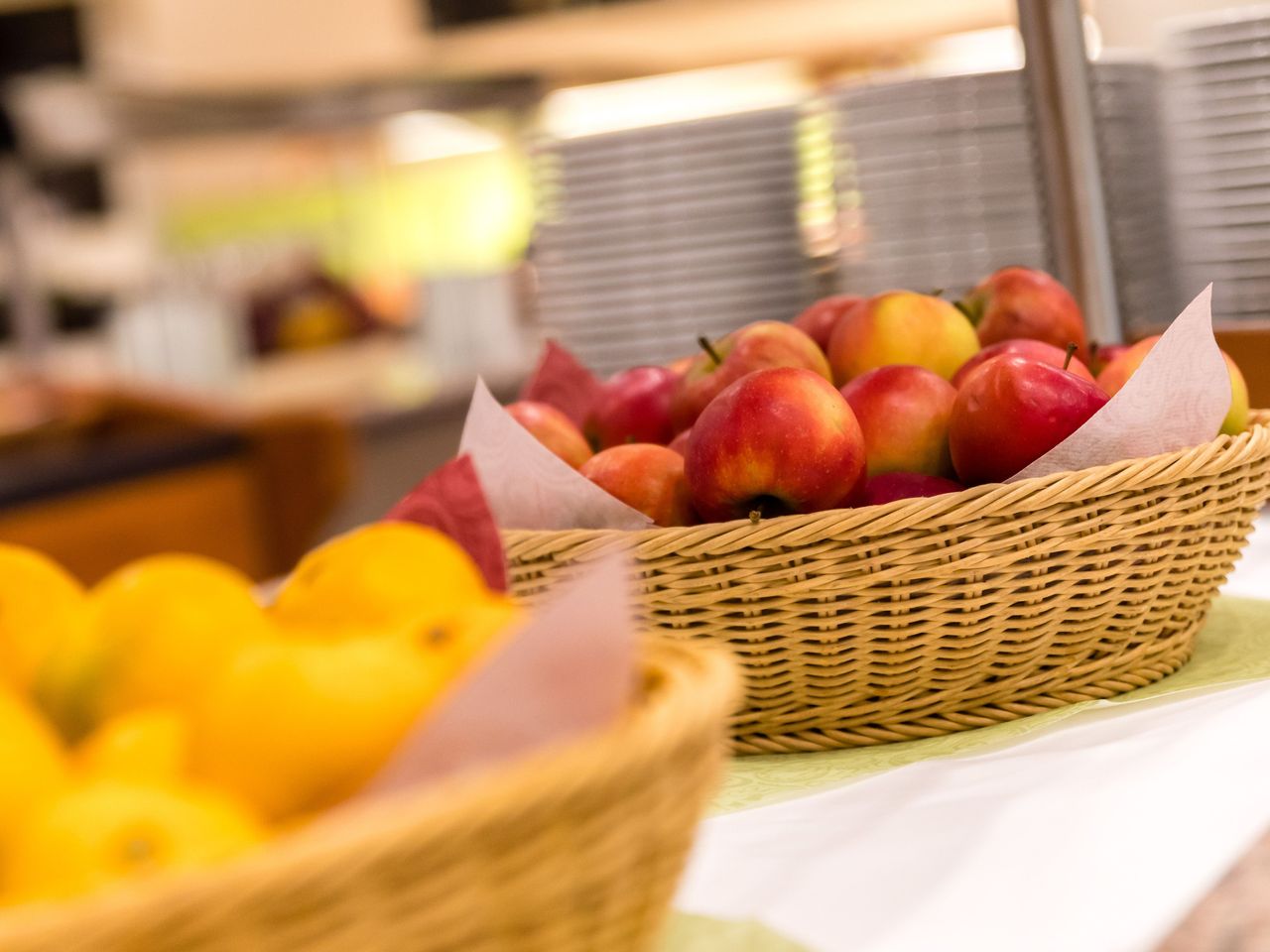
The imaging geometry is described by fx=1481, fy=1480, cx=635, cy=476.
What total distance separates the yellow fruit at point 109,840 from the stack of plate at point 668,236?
1.13 meters

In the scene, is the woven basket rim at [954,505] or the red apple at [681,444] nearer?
the woven basket rim at [954,505]

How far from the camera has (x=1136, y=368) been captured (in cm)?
68

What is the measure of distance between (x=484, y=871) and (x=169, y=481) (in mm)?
1873

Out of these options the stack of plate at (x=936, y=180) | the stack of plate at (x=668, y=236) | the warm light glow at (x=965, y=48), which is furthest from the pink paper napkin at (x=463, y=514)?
the warm light glow at (x=965, y=48)

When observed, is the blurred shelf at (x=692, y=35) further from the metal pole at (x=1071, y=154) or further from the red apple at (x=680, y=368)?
the red apple at (x=680, y=368)

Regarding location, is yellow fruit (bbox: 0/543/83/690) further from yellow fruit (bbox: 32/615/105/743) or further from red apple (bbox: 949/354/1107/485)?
red apple (bbox: 949/354/1107/485)

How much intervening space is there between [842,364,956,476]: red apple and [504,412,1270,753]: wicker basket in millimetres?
89

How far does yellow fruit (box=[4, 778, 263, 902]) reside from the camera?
30 cm

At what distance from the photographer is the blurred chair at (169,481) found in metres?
1.93

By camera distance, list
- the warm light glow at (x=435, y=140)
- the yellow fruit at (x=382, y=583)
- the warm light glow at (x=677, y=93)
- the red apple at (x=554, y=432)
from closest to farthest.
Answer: the yellow fruit at (x=382, y=583)
the red apple at (x=554, y=432)
the warm light glow at (x=677, y=93)
the warm light glow at (x=435, y=140)

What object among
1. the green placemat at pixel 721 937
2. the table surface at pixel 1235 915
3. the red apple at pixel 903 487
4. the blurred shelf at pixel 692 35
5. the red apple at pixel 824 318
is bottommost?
the table surface at pixel 1235 915

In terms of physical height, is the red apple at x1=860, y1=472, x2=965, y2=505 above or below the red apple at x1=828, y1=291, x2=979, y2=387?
below

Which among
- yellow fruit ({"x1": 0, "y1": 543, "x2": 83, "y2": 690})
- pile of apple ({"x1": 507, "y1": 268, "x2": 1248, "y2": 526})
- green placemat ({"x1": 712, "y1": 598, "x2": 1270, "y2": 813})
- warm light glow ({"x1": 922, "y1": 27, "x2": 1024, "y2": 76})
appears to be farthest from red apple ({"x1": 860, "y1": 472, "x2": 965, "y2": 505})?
warm light glow ({"x1": 922, "y1": 27, "x2": 1024, "y2": 76})

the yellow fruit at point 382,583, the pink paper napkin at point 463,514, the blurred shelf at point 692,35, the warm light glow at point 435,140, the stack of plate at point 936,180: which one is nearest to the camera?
the yellow fruit at point 382,583
